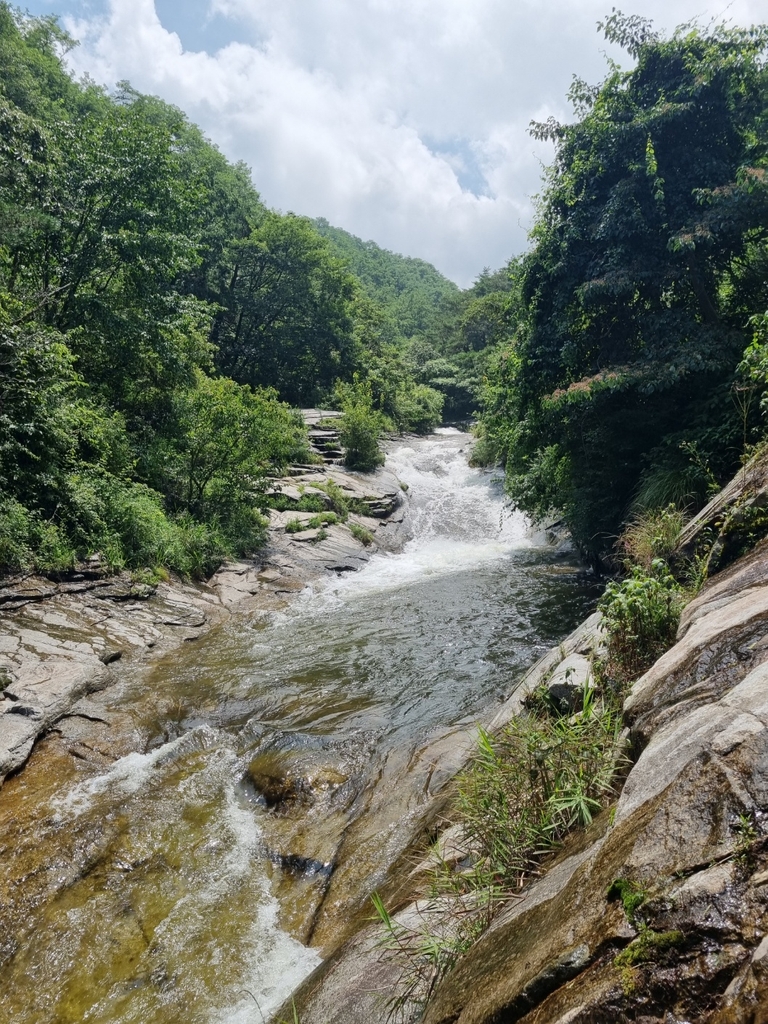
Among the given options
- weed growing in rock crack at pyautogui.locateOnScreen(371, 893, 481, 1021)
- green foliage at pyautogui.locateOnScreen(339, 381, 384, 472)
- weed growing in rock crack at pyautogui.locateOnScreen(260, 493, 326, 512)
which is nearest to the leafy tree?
green foliage at pyautogui.locateOnScreen(339, 381, 384, 472)

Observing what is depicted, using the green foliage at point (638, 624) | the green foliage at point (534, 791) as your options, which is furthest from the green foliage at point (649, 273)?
the green foliage at point (534, 791)

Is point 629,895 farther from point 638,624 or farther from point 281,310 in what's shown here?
point 281,310

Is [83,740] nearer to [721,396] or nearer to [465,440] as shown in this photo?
[721,396]

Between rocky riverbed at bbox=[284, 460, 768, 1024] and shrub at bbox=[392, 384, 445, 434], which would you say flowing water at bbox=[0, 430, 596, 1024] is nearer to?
rocky riverbed at bbox=[284, 460, 768, 1024]

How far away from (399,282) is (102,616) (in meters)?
97.4

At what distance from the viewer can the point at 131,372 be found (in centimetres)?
1495

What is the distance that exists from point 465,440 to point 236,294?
1551 cm

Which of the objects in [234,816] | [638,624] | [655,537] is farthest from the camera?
[655,537]

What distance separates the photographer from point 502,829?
116 inches

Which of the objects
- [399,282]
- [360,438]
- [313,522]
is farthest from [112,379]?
[399,282]

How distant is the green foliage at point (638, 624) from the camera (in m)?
4.30

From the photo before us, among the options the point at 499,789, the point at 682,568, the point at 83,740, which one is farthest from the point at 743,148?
the point at 83,740

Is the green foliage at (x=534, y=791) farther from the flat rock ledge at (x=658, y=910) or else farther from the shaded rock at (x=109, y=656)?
the shaded rock at (x=109, y=656)

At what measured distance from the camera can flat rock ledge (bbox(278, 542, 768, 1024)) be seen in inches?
55.6
